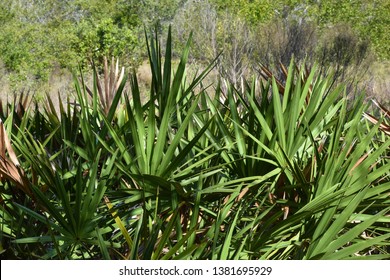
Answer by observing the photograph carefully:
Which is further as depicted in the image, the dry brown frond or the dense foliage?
the dense foliage

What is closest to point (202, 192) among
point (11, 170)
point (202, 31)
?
point (11, 170)

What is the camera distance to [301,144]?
7.98 ft

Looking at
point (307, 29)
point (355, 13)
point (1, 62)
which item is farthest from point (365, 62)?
point (1, 62)

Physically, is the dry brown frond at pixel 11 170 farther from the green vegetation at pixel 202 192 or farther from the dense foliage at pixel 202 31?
the dense foliage at pixel 202 31

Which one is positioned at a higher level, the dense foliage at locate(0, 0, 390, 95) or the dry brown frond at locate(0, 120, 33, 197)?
the dry brown frond at locate(0, 120, 33, 197)

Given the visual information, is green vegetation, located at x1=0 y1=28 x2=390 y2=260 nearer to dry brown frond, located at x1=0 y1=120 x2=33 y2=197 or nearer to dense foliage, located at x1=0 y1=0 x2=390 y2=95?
dry brown frond, located at x1=0 y1=120 x2=33 y2=197

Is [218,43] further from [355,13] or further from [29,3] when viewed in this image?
[29,3]

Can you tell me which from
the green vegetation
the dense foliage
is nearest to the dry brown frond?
the green vegetation

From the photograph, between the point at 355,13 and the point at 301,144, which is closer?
the point at 301,144

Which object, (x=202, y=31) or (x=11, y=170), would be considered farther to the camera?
(x=202, y=31)

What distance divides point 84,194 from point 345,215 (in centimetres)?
86

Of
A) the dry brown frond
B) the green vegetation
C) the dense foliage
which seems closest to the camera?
the green vegetation

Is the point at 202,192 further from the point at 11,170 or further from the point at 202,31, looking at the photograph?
the point at 202,31
